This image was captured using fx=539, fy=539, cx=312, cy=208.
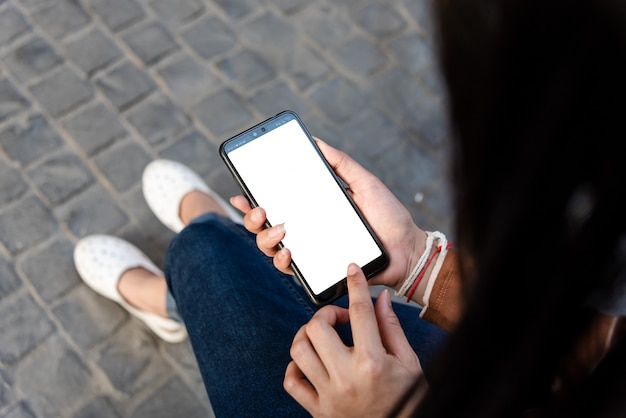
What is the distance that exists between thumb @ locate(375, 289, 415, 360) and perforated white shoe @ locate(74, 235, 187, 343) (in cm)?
95

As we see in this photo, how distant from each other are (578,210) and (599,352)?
1.06ft

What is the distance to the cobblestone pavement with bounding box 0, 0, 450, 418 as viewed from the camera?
1.78 metres

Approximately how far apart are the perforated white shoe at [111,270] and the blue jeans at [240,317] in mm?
297

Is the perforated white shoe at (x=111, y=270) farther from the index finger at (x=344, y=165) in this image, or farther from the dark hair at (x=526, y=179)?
the dark hair at (x=526, y=179)

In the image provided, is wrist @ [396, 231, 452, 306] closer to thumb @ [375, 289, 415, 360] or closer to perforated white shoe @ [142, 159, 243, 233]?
thumb @ [375, 289, 415, 360]

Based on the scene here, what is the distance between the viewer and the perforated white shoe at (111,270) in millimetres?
1765

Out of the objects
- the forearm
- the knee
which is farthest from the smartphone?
the knee

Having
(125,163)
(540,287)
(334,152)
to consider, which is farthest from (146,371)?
(540,287)

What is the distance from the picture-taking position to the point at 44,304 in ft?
5.95

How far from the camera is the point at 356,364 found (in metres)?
0.92

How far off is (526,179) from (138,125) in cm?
186

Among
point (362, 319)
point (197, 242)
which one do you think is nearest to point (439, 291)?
point (362, 319)

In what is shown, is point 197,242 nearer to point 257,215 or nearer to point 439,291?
point 257,215

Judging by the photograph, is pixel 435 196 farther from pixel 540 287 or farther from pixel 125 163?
pixel 540 287
